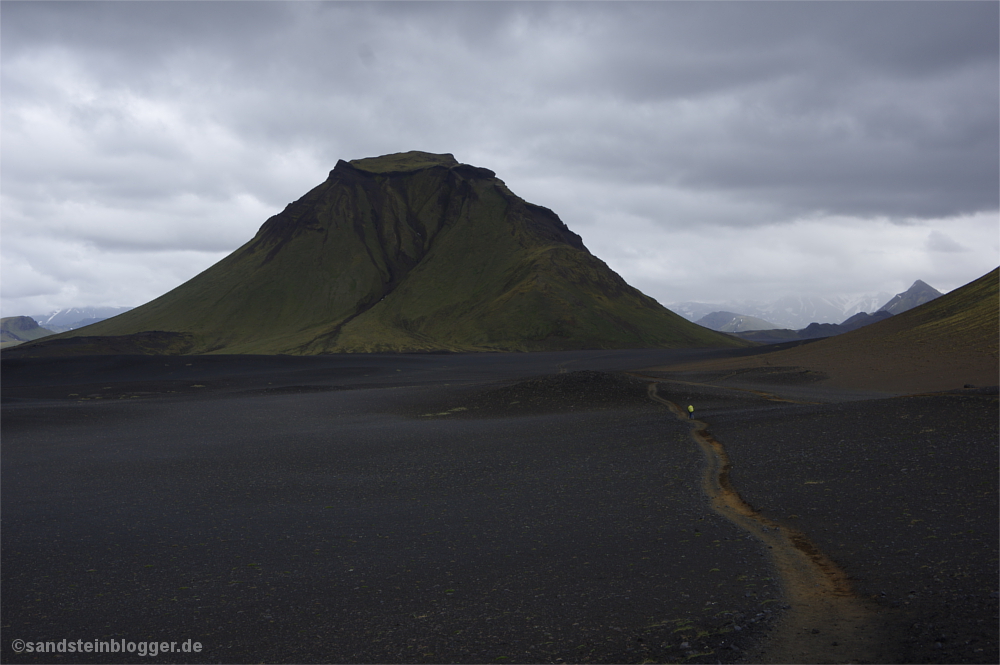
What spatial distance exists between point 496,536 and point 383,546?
1658 mm

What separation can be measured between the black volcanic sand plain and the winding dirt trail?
0.45 ft

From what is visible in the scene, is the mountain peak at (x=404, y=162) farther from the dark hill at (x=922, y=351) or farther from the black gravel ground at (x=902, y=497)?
the black gravel ground at (x=902, y=497)

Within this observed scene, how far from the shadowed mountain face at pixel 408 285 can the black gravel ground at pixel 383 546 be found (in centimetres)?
6841

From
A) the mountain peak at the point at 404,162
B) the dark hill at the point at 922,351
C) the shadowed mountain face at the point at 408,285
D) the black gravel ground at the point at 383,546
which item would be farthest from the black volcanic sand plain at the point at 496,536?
the mountain peak at the point at 404,162

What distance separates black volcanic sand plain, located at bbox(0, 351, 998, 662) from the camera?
6152mm

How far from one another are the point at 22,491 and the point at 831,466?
16.6 m

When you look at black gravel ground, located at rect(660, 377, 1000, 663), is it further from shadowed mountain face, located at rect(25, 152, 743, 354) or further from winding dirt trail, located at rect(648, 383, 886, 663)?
shadowed mountain face, located at rect(25, 152, 743, 354)

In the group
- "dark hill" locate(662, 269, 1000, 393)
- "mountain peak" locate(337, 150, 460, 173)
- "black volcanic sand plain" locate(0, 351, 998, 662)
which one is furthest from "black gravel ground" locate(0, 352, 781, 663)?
"mountain peak" locate(337, 150, 460, 173)

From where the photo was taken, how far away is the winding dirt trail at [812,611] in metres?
5.50

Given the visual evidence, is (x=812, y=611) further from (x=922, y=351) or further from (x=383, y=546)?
(x=922, y=351)

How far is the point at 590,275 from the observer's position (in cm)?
11956

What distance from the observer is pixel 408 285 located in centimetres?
11888

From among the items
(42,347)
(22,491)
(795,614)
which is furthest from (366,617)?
(42,347)

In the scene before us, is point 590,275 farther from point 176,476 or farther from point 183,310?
point 176,476
